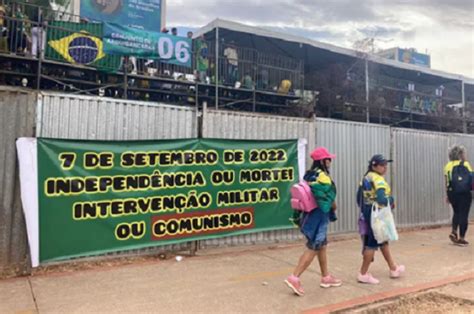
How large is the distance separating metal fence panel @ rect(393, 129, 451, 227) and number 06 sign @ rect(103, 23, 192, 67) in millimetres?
5755

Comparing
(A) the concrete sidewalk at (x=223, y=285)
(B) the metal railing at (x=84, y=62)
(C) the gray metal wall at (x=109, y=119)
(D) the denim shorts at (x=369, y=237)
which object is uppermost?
(B) the metal railing at (x=84, y=62)

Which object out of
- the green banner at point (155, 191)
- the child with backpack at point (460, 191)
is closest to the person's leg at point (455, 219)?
the child with backpack at point (460, 191)

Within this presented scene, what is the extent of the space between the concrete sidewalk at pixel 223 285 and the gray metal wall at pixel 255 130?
24 cm

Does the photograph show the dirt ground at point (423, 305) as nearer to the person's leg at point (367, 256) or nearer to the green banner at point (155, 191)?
the person's leg at point (367, 256)

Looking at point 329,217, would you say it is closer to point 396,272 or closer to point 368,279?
point 368,279

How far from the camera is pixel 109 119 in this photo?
5793 millimetres

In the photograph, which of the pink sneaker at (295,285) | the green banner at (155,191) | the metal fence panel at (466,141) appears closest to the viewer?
the pink sneaker at (295,285)

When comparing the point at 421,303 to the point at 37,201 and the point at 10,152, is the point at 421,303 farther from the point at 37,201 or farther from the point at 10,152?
the point at 10,152

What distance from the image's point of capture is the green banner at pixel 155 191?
208 inches

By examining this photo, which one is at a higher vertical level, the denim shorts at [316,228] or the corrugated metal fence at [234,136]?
the corrugated metal fence at [234,136]

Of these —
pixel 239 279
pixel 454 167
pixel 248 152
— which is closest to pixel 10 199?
pixel 239 279

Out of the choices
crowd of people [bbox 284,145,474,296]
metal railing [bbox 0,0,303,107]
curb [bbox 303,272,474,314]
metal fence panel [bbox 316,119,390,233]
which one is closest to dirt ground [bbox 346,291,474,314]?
curb [bbox 303,272,474,314]

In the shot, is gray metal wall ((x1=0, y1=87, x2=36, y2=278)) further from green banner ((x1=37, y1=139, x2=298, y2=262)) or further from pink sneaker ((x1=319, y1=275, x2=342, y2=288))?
pink sneaker ((x1=319, y1=275, x2=342, y2=288))

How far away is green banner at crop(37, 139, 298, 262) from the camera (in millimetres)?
5285
